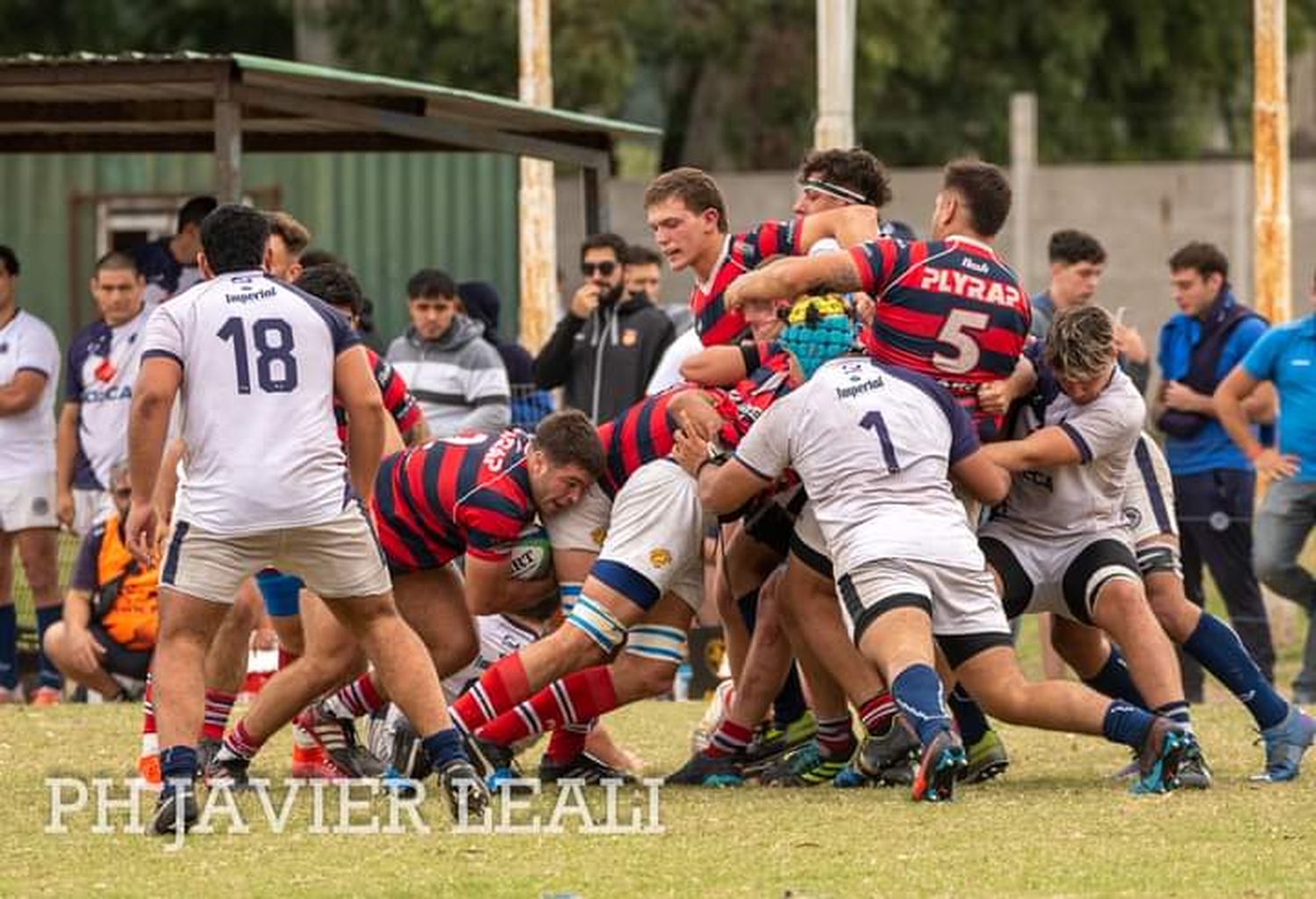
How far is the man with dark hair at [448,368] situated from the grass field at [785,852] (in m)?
4.79

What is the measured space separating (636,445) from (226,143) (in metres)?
4.24

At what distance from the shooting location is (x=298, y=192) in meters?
23.6

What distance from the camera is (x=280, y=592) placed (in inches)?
396

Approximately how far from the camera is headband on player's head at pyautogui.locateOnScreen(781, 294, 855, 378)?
938 cm

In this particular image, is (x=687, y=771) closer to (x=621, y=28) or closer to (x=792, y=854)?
(x=792, y=854)

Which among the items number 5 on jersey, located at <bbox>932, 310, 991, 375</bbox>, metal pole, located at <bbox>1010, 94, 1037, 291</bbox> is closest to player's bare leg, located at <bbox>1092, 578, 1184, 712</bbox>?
number 5 on jersey, located at <bbox>932, 310, 991, 375</bbox>

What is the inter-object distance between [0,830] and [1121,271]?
921 inches

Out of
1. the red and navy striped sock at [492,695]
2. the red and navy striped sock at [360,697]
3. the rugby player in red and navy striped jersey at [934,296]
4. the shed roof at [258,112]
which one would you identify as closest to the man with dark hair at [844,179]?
the rugby player in red and navy striped jersey at [934,296]

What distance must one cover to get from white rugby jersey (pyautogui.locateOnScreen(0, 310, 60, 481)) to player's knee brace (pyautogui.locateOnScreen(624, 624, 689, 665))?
5.73 metres

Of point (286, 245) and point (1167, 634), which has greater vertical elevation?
point (286, 245)

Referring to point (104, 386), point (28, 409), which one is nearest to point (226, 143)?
point (104, 386)

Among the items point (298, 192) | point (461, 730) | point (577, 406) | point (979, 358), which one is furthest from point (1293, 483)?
point (298, 192)

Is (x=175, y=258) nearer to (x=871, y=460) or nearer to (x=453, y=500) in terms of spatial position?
(x=453, y=500)

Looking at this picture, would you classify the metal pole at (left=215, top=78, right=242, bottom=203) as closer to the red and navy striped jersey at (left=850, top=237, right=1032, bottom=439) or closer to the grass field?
the grass field
